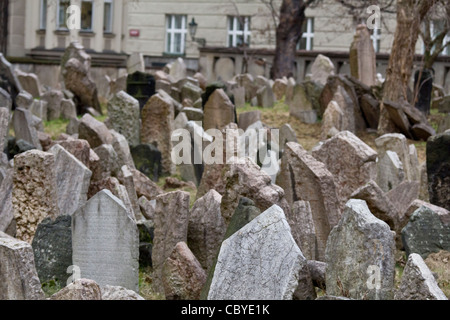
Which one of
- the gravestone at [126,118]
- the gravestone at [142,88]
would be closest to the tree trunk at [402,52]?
the gravestone at [142,88]

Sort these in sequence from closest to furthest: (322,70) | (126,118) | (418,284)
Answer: (418,284) < (126,118) < (322,70)

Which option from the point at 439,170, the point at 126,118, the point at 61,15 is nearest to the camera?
the point at 439,170

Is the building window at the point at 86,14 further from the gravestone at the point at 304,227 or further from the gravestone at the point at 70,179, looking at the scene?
the gravestone at the point at 304,227

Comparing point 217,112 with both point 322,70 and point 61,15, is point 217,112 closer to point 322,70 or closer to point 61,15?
point 322,70

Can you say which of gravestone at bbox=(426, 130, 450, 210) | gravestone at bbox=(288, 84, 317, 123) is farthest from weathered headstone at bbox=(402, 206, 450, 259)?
gravestone at bbox=(288, 84, 317, 123)

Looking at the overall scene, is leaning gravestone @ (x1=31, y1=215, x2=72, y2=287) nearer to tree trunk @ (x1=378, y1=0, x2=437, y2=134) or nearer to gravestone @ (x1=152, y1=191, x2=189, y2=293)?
gravestone @ (x1=152, y1=191, x2=189, y2=293)

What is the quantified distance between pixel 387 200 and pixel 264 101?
1021 centimetres

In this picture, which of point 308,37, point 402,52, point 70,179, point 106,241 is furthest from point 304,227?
point 308,37

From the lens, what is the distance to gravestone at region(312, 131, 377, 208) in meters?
9.12

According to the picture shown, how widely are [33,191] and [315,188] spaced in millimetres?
2376

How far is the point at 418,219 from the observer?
737 cm

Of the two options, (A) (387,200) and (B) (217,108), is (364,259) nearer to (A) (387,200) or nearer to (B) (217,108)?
(A) (387,200)

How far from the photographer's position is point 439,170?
8875 millimetres
